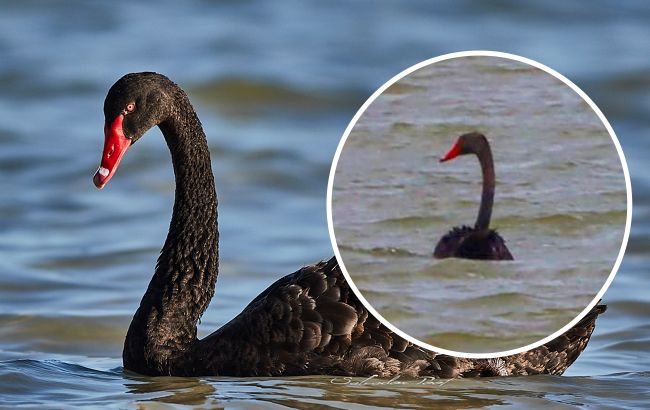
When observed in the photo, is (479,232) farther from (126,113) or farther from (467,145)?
(126,113)

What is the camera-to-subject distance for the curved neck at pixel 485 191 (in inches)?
156

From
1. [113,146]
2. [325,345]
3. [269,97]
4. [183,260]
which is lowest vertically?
[325,345]

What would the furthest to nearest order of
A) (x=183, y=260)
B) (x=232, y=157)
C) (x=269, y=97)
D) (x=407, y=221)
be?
(x=269, y=97)
(x=232, y=157)
(x=183, y=260)
(x=407, y=221)

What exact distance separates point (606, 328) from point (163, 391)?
113 inches

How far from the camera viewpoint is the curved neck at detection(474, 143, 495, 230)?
3.97 m

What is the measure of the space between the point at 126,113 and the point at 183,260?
831mm

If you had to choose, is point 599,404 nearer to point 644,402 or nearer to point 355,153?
point 644,402

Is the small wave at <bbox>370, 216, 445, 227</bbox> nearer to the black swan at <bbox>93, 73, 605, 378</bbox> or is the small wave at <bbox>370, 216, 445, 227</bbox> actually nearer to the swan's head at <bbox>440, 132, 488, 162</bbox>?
the swan's head at <bbox>440, 132, 488, 162</bbox>

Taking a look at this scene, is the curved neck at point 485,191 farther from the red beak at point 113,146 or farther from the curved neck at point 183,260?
the curved neck at point 183,260

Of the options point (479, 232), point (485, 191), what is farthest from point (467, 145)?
point (479, 232)

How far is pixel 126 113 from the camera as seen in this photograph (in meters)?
5.61

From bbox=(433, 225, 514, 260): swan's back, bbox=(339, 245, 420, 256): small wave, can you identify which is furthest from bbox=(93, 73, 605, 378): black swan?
bbox=(433, 225, 514, 260): swan's back

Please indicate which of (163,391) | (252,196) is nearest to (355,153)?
(163,391)

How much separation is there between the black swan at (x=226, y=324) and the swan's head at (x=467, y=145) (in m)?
1.46
